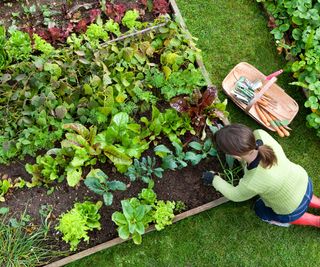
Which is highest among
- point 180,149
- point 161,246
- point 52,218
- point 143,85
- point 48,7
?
point 48,7

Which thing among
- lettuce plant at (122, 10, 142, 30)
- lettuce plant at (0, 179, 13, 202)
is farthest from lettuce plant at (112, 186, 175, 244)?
lettuce plant at (122, 10, 142, 30)

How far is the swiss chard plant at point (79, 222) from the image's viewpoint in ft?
13.0

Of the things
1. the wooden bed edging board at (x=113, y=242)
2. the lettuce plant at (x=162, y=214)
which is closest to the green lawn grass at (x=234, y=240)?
the wooden bed edging board at (x=113, y=242)

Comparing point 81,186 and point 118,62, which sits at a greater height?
point 118,62

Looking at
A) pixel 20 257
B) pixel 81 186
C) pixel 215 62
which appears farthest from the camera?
pixel 215 62

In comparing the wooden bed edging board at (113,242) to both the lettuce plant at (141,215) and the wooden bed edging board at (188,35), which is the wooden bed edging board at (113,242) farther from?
the wooden bed edging board at (188,35)

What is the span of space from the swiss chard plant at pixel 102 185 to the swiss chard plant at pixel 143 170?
0.41ft

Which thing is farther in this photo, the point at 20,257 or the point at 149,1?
the point at 149,1

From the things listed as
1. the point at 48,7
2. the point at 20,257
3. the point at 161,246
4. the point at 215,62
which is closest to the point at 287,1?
the point at 215,62

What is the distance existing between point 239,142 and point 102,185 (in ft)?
4.34

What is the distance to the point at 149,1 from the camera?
500cm

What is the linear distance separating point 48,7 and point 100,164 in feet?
5.85

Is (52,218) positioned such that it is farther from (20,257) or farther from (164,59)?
(164,59)

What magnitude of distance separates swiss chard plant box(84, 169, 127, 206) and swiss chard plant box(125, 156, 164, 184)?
126 millimetres
